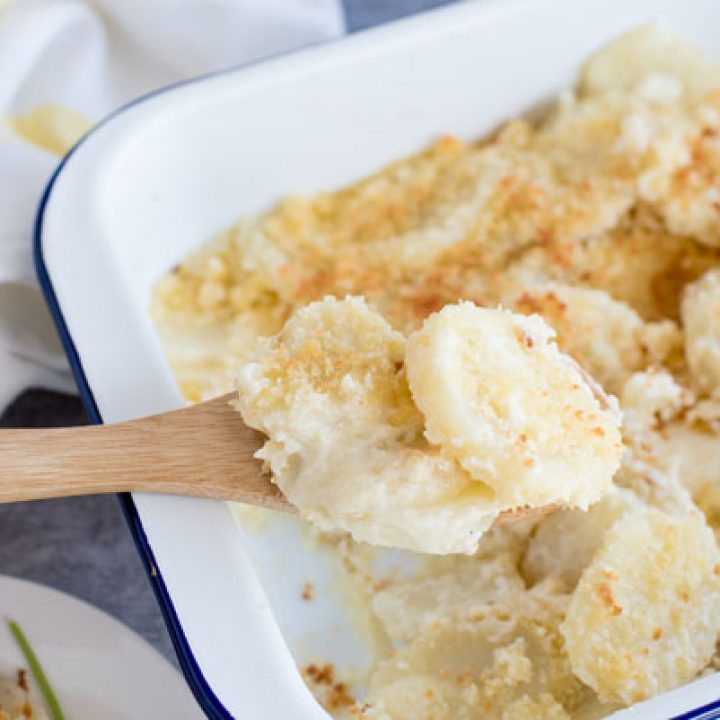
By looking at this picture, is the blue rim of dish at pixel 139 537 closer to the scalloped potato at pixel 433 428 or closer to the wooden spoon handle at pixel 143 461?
the wooden spoon handle at pixel 143 461

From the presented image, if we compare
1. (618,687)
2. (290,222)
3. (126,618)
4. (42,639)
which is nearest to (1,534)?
(126,618)

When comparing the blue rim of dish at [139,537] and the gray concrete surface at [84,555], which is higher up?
the blue rim of dish at [139,537]

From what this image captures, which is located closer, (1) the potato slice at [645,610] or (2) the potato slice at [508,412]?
(2) the potato slice at [508,412]

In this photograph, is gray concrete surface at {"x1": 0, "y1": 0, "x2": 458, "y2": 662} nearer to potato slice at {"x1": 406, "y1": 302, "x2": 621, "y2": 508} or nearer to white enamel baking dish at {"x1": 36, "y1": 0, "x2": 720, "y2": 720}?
white enamel baking dish at {"x1": 36, "y1": 0, "x2": 720, "y2": 720}

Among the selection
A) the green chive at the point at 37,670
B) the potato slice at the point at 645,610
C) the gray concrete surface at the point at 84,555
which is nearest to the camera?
the potato slice at the point at 645,610

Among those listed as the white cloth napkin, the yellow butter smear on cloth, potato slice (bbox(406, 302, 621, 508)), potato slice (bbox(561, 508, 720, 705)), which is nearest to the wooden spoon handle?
potato slice (bbox(406, 302, 621, 508))

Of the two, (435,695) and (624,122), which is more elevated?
(624,122)

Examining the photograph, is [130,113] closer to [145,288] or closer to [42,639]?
[145,288]

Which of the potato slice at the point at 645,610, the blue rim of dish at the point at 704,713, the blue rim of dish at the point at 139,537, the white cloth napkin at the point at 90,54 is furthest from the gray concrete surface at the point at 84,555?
the blue rim of dish at the point at 704,713
